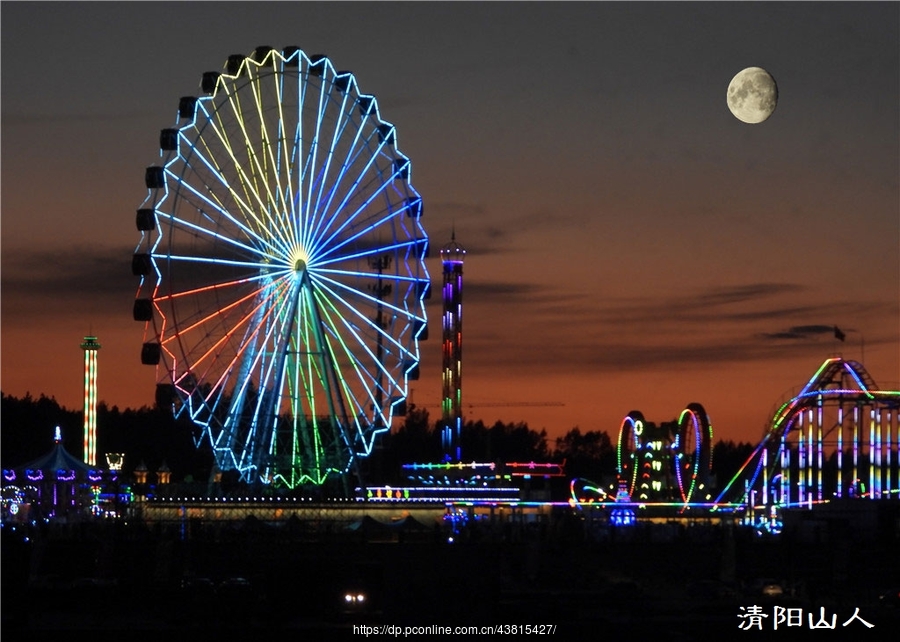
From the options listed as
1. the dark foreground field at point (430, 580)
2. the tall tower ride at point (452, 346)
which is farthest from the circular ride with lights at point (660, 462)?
the tall tower ride at point (452, 346)

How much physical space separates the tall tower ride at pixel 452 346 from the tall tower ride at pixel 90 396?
21.2 meters

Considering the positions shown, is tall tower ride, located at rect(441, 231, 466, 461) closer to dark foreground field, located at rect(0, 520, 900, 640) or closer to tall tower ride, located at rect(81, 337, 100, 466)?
tall tower ride, located at rect(81, 337, 100, 466)

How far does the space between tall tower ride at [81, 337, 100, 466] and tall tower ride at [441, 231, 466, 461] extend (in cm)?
2123

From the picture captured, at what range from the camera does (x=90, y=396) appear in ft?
304

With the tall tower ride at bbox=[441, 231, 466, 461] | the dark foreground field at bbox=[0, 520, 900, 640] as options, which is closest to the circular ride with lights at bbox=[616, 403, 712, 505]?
the dark foreground field at bbox=[0, 520, 900, 640]

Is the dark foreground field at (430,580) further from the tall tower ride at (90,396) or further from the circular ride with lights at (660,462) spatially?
the tall tower ride at (90,396)

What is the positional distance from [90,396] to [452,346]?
2256 centimetres

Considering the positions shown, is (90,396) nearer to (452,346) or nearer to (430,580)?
(452,346)

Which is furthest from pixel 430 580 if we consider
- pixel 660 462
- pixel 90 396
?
pixel 90 396

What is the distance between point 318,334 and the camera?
187 ft

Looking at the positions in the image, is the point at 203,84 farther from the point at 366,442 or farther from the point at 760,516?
the point at 760,516

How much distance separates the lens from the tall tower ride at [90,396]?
9225 cm

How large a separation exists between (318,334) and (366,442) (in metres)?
5.44

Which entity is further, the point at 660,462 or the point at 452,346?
the point at 452,346
